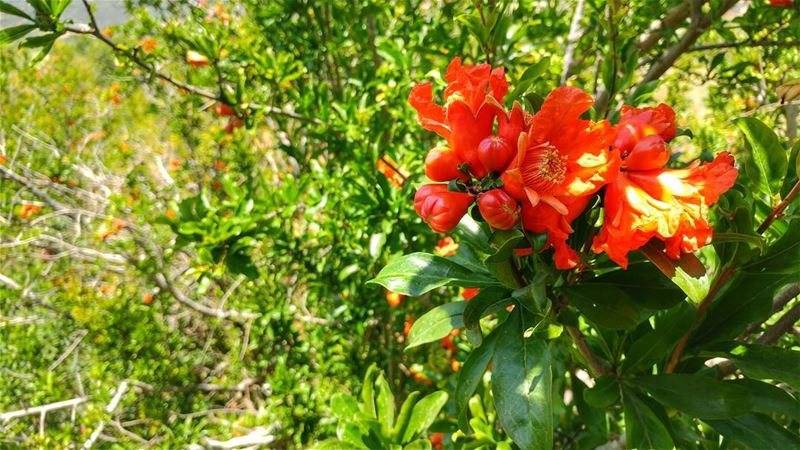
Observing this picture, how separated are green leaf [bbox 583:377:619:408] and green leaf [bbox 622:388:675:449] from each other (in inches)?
1.5

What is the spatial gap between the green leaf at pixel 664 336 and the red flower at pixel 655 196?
1.08ft

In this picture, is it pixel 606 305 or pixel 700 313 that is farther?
pixel 700 313

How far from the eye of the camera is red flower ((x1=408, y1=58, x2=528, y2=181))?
0.67 metres

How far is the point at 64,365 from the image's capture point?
11.3ft

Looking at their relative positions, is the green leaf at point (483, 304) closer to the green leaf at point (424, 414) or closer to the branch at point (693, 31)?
the green leaf at point (424, 414)

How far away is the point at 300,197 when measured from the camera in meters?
1.82

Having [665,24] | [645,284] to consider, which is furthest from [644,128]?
[665,24]

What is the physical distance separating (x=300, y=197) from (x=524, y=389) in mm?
1321

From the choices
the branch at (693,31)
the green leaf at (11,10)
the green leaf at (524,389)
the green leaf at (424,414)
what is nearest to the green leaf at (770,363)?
the green leaf at (524,389)

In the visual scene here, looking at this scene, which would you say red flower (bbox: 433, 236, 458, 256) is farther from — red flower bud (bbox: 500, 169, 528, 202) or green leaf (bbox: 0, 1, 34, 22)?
green leaf (bbox: 0, 1, 34, 22)

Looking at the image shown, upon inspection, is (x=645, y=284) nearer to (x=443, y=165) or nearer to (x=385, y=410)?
(x=443, y=165)

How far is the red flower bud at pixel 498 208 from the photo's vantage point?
612 mm

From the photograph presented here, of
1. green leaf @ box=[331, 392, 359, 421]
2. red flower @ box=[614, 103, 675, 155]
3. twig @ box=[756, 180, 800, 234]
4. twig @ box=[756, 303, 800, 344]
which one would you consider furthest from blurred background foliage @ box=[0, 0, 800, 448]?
twig @ box=[756, 303, 800, 344]

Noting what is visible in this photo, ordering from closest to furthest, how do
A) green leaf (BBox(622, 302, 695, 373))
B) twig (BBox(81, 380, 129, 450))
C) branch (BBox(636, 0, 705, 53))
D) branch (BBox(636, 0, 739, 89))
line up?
green leaf (BBox(622, 302, 695, 373)) → branch (BBox(636, 0, 739, 89)) → branch (BBox(636, 0, 705, 53)) → twig (BBox(81, 380, 129, 450))
